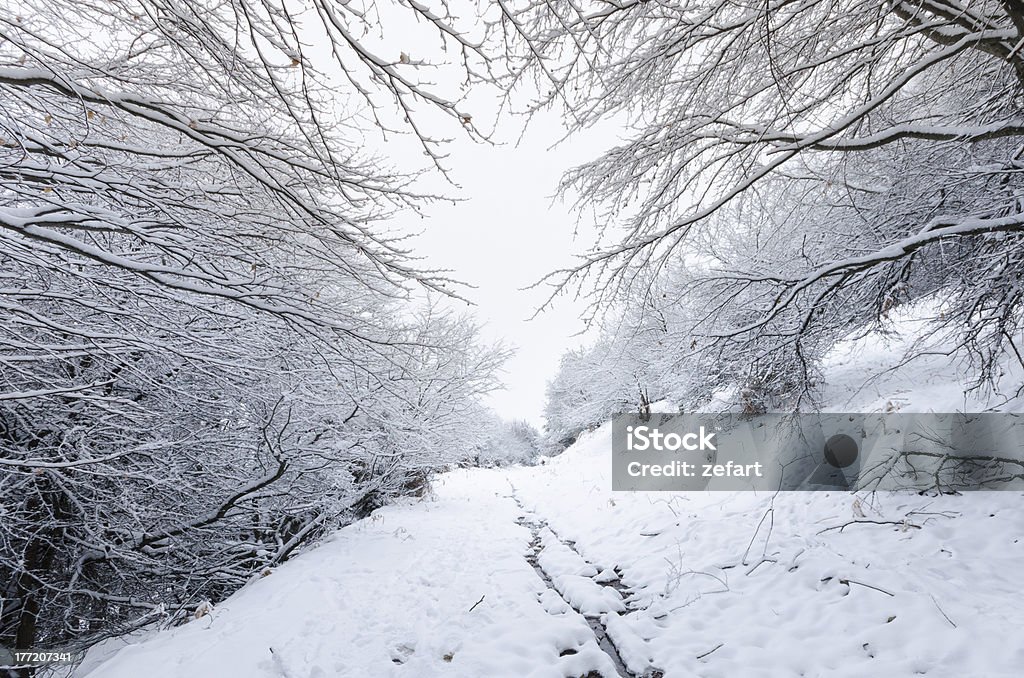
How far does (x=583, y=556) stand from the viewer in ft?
20.2

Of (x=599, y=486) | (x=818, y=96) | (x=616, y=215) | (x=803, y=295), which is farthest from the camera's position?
(x=599, y=486)

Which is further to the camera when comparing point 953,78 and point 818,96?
point 953,78

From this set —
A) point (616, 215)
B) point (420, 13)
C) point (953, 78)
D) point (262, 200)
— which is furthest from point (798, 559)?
point (262, 200)

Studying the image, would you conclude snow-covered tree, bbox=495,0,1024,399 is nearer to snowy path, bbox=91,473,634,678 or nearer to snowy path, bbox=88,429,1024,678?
snowy path, bbox=88,429,1024,678

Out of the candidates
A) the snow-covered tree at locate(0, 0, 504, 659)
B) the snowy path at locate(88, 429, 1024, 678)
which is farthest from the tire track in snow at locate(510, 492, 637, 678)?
the snow-covered tree at locate(0, 0, 504, 659)

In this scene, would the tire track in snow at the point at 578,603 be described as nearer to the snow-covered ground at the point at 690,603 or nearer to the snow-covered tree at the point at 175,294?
the snow-covered ground at the point at 690,603

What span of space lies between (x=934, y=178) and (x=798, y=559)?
13.4 ft

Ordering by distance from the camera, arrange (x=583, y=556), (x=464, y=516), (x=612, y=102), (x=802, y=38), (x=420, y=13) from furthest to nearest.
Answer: (x=464, y=516) → (x=583, y=556) → (x=612, y=102) → (x=802, y=38) → (x=420, y=13)

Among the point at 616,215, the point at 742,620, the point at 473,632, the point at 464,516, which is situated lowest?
the point at 464,516

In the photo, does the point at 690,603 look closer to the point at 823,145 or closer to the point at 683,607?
the point at 683,607

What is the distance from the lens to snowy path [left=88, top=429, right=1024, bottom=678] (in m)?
2.92

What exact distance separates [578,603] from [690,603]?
1.11m

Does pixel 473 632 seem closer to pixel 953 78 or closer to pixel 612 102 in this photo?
pixel 612 102

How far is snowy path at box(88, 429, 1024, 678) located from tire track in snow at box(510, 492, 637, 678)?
24mm
